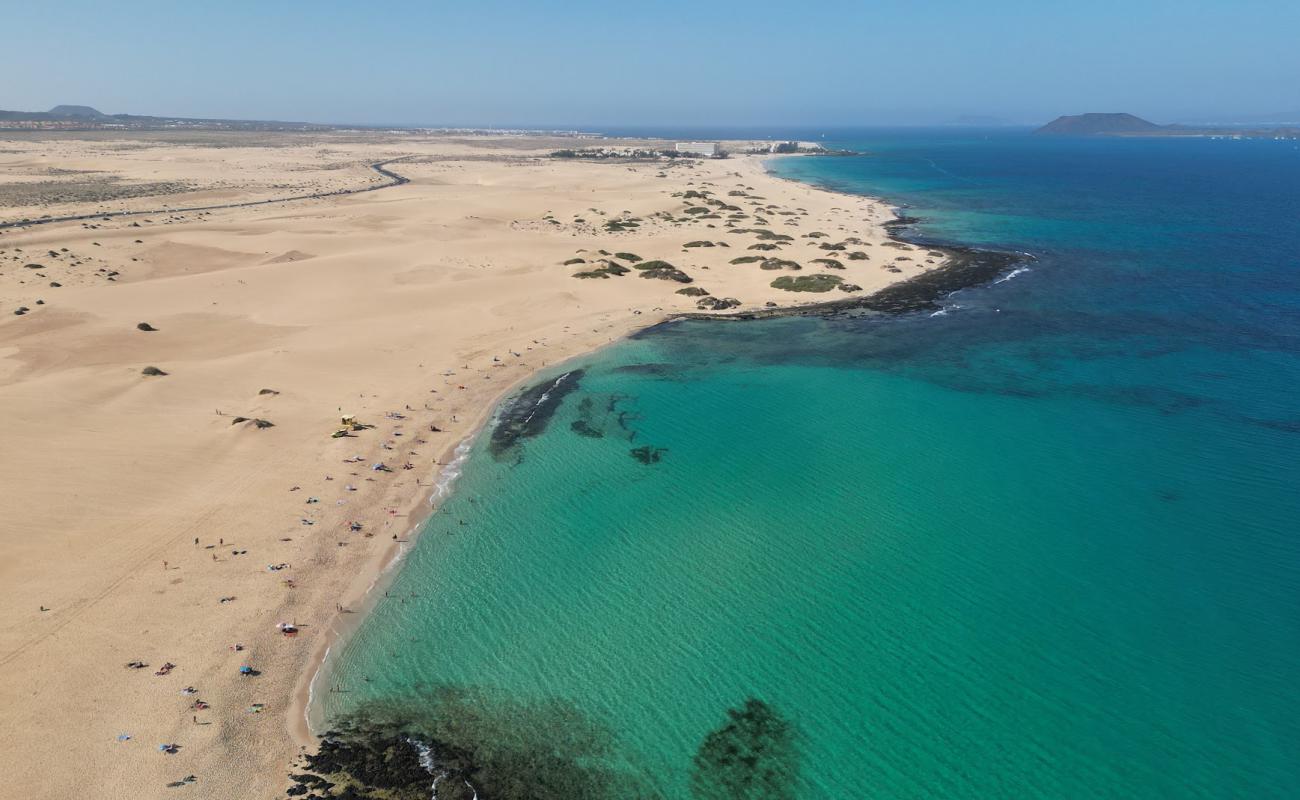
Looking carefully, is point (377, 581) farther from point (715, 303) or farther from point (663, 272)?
point (663, 272)

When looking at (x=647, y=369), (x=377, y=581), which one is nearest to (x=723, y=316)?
(x=647, y=369)

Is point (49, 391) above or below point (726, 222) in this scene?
below

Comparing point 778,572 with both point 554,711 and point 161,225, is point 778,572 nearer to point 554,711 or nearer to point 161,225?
point 554,711

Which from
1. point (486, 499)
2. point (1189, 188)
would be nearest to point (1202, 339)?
point (486, 499)

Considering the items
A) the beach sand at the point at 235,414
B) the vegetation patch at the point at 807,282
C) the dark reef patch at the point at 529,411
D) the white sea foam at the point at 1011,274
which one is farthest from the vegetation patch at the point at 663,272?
the white sea foam at the point at 1011,274

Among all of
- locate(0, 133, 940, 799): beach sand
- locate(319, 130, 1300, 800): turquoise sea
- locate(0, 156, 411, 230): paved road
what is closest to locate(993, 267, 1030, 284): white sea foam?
locate(0, 133, 940, 799): beach sand

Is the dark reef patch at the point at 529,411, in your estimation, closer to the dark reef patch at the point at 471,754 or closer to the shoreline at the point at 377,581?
the shoreline at the point at 377,581

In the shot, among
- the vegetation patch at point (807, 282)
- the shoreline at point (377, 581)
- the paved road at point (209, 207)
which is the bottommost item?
the shoreline at point (377, 581)
